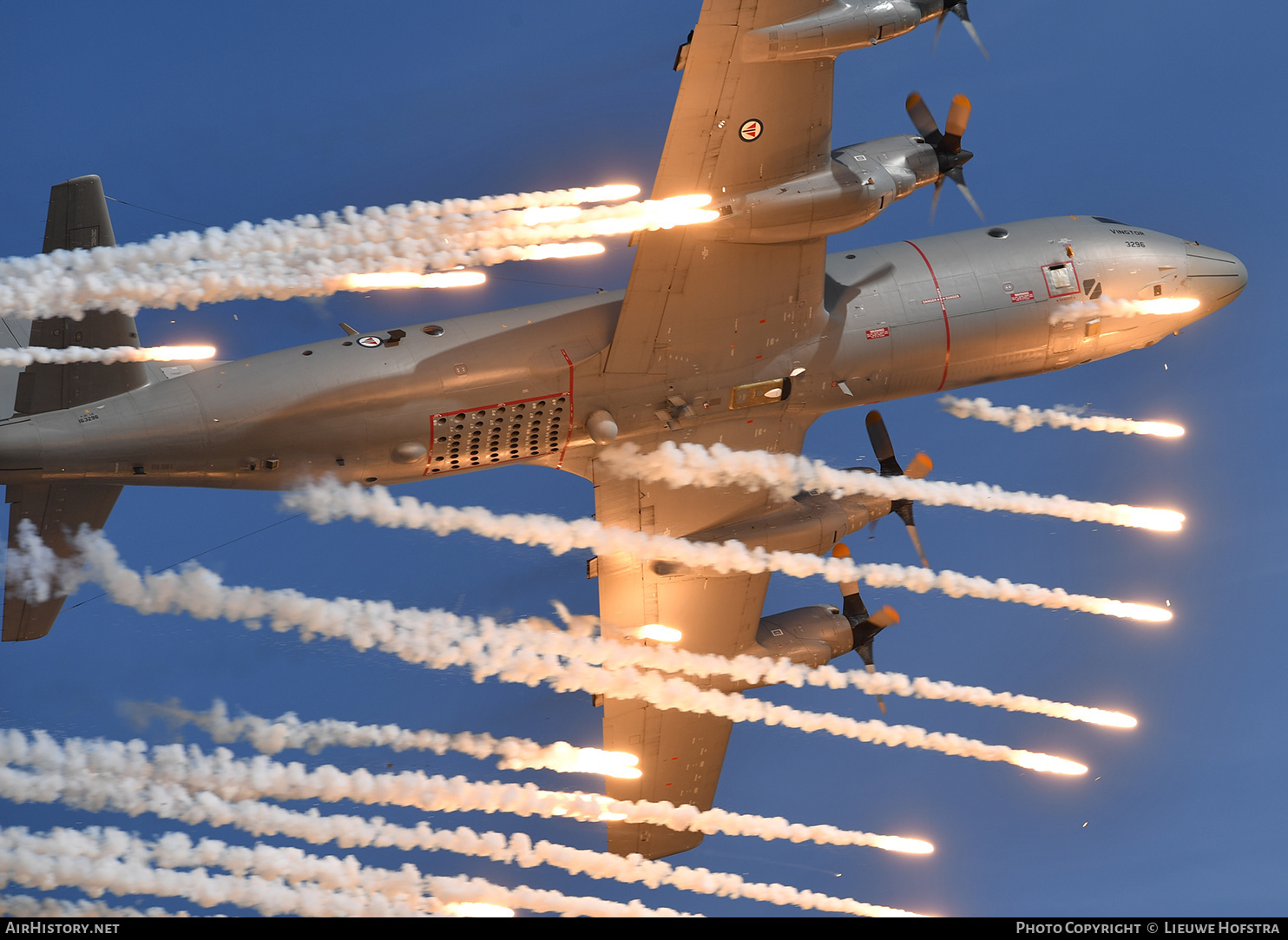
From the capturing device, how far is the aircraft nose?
21.2m

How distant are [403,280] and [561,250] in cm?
216

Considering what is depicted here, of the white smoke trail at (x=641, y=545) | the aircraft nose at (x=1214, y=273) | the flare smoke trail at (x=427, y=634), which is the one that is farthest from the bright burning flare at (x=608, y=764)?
the aircraft nose at (x=1214, y=273)

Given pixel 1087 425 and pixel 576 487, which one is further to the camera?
pixel 576 487

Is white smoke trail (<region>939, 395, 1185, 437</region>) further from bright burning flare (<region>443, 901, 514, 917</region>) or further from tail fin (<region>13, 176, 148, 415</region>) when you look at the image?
tail fin (<region>13, 176, 148, 415</region>)

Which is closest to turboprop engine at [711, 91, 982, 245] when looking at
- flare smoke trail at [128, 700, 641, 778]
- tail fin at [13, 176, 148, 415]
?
tail fin at [13, 176, 148, 415]

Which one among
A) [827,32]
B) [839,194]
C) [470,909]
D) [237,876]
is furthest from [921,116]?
[237,876]

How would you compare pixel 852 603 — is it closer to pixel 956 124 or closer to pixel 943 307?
pixel 943 307

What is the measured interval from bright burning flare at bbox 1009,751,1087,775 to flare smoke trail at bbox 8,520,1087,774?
0.02 m

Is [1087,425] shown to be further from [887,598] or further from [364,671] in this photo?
[364,671]

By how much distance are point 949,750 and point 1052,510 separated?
425 cm

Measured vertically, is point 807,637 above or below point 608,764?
above

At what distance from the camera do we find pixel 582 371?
60.4ft

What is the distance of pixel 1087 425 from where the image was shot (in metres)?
21.2
